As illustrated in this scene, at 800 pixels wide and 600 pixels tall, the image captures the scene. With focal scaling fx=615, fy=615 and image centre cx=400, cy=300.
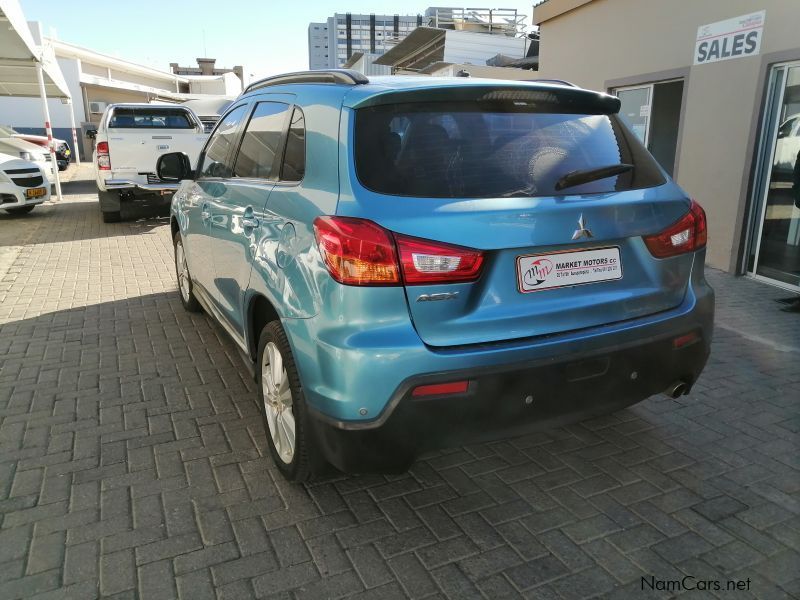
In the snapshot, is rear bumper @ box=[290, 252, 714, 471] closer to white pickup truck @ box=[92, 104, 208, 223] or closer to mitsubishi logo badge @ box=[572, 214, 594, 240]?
mitsubishi logo badge @ box=[572, 214, 594, 240]

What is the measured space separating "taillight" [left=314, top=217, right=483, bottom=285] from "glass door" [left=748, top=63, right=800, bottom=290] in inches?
220

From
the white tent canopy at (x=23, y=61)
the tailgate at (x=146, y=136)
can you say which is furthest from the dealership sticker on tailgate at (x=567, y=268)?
the white tent canopy at (x=23, y=61)

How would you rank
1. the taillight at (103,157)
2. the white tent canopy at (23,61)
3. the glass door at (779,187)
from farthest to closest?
1. the white tent canopy at (23,61)
2. the taillight at (103,157)
3. the glass door at (779,187)

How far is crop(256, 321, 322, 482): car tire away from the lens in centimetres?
262

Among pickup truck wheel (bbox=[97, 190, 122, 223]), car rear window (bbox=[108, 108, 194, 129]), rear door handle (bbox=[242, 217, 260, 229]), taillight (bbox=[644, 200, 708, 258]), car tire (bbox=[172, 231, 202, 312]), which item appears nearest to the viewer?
taillight (bbox=[644, 200, 708, 258])

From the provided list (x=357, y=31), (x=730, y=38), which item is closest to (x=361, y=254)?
(x=730, y=38)

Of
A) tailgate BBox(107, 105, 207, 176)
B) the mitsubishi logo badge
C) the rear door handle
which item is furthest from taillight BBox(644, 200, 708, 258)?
tailgate BBox(107, 105, 207, 176)

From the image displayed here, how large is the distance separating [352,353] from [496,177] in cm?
92

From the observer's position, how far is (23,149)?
46.7 feet

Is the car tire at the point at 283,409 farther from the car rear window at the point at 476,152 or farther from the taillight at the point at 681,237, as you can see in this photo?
the taillight at the point at 681,237

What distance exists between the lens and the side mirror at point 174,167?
4758 mm

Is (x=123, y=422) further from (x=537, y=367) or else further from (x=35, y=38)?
(x=35, y=38)

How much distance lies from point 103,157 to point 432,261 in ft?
35.0

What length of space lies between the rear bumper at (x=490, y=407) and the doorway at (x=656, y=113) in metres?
6.90
